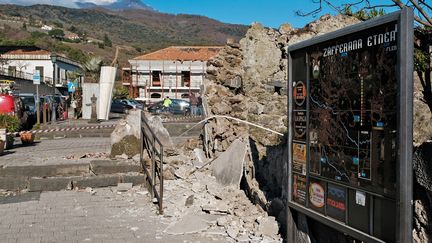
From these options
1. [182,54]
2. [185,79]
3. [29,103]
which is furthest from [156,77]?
[29,103]

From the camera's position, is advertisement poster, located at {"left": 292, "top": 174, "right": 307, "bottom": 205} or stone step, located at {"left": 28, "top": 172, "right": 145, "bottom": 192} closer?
advertisement poster, located at {"left": 292, "top": 174, "right": 307, "bottom": 205}

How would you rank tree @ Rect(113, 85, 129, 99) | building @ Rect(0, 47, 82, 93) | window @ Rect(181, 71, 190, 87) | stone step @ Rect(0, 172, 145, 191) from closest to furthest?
stone step @ Rect(0, 172, 145, 191)
window @ Rect(181, 71, 190, 87)
tree @ Rect(113, 85, 129, 99)
building @ Rect(0, 47, 82, 93)

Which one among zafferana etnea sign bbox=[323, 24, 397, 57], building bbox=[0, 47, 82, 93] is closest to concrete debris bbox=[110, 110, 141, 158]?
zafferana etnea sign bbox=[323, 24, 397, 57]

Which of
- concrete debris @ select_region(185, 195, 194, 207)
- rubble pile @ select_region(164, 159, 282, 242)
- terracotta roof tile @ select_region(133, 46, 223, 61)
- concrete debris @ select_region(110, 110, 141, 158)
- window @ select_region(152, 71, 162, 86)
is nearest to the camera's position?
rubble pile @ select_region(164, 159, 282, 242)

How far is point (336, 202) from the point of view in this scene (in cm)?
413

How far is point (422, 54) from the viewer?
4539 mm

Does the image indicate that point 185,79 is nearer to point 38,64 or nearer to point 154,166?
point 38,64

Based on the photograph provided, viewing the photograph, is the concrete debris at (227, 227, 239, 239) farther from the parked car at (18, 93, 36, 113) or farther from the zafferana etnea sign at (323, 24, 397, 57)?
the parked car at (18, 93, 36, 113)

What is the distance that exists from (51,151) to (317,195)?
10.8m

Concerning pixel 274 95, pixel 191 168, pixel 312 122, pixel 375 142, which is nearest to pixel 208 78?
pixel 274 95

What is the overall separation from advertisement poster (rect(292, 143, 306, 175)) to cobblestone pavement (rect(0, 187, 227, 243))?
1572mm

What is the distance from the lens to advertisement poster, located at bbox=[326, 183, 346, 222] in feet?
13.3

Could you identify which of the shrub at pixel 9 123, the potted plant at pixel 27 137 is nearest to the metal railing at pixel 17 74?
the shrub at pixel 9 123

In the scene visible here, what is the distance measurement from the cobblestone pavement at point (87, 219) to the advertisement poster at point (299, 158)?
1.57 metres
